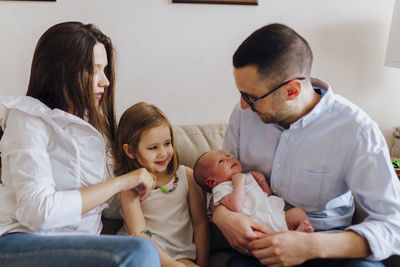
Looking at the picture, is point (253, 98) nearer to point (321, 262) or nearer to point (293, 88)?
point (293, 88)

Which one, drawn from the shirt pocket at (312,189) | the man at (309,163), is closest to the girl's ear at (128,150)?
the man at (309,163)

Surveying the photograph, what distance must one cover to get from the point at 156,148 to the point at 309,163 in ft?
2.18

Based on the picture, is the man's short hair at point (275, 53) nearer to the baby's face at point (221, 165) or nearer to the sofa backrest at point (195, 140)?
the baby's face at point (221, 165)

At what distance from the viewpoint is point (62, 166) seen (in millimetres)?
1291

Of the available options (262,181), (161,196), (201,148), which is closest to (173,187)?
(161,196)

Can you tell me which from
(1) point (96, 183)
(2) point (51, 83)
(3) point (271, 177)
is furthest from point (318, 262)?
(2) point (51, 83)

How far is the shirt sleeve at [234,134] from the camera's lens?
1561 mm

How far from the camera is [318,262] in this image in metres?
1.25

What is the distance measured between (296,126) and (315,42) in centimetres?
107

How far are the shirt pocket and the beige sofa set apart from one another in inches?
9.8

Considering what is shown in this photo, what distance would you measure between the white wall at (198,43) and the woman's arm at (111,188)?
0.76 metres

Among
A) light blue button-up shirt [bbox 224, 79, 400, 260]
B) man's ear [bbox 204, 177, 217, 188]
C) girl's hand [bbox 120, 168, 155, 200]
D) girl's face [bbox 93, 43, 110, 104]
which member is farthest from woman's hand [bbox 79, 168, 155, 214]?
light blue button-up shirt [bbox 224, 79, 400, 260]

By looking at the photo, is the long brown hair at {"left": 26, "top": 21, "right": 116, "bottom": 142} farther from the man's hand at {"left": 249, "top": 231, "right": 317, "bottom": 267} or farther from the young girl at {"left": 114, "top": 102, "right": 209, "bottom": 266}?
the man's hand at {"left": 249, "top": 231, "right": 317, "bottom": 267}

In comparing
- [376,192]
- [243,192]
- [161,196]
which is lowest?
[161,196]
